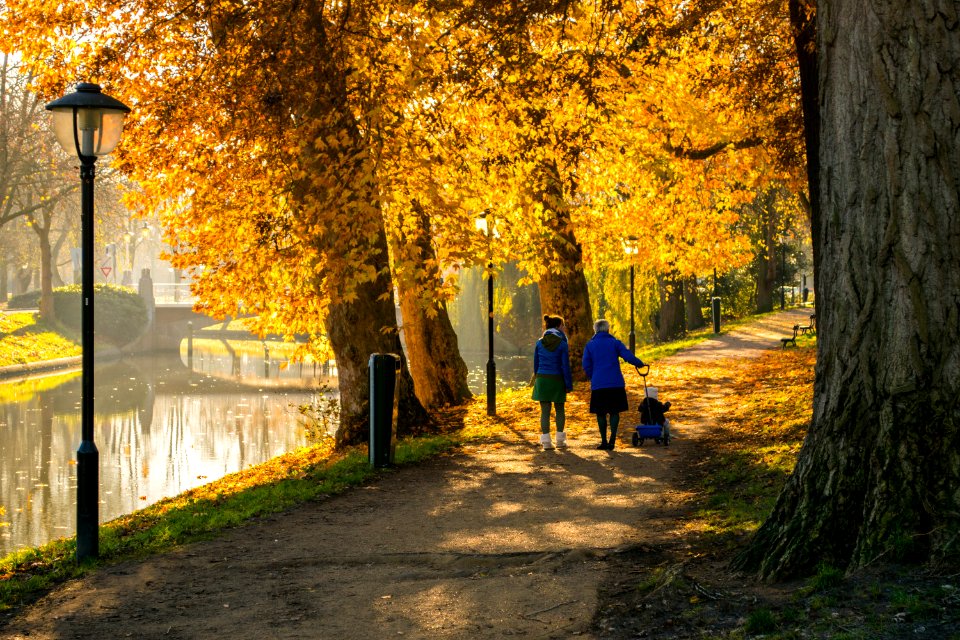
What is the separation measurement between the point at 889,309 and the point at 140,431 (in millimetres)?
25979

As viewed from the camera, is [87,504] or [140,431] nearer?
[87,504]

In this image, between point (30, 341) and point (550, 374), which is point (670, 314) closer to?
point (550, 374)

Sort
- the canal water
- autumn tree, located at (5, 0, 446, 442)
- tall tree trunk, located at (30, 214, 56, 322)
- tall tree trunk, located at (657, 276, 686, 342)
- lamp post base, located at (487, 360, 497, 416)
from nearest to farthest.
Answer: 1. autumn tree, located at (5, 0, 446, 442)
2. lamp post base, located at (487, 360, 497, 416)
3. the canal water
4. tall tree trunk, located at (657, 276, 686, 342)
5. tall tree trunk, located at (30, 214, 56, 322)

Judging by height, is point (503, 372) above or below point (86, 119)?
below

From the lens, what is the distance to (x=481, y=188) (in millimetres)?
15406

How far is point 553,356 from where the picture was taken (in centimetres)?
1303

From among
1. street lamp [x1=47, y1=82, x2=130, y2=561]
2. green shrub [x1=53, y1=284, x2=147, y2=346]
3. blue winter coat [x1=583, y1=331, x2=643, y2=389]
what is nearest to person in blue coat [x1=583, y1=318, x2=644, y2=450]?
blue winter coat [x1=583, y1=331, x2=643, y2=389]

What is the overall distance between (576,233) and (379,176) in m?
8.70

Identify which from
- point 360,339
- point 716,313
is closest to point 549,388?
point 360,339

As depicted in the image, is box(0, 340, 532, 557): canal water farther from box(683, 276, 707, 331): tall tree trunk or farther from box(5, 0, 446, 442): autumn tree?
box(683, 276, 707, 331): tall tree trunk


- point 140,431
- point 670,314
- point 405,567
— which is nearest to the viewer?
point 405,567

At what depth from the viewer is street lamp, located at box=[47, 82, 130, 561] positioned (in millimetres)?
8109

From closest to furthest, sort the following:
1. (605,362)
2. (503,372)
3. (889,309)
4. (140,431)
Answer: (889,309) < (605,362) < (140,431) < (503,372)

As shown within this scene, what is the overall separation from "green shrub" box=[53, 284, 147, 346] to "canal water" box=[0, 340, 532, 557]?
3.86 m
